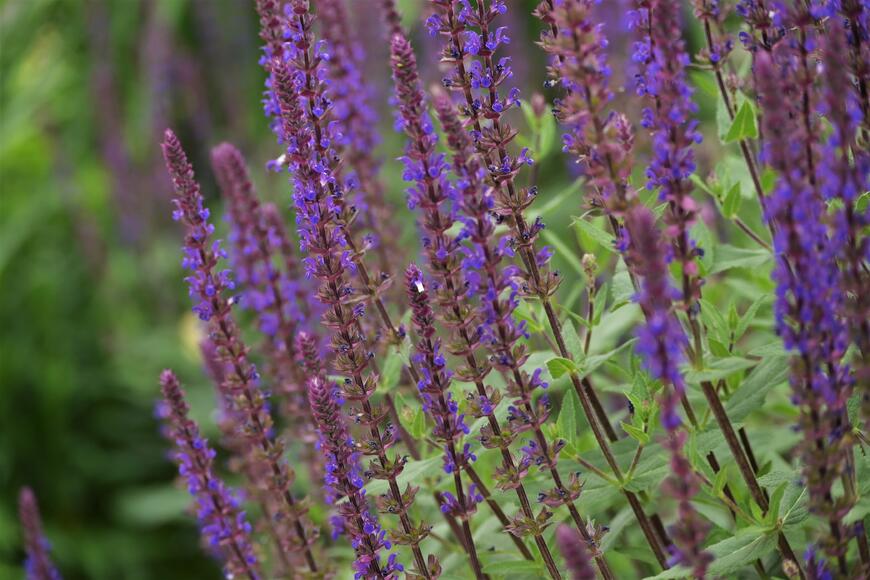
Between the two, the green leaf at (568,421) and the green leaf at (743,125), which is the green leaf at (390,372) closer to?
the green leaf at (568,421)

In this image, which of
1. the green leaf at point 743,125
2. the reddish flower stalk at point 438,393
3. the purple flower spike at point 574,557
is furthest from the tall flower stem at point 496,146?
the purple flower spike at point 574,557

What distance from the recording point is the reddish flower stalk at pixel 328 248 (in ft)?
6.46

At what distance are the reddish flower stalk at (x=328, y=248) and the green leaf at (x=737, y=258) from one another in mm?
787

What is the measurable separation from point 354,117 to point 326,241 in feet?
3.82

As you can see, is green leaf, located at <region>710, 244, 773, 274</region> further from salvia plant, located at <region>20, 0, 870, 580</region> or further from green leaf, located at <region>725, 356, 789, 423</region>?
green leaf, located at <region>725, 356, 789, 423</region>

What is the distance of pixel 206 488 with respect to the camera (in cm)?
237

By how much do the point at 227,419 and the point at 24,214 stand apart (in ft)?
17.1

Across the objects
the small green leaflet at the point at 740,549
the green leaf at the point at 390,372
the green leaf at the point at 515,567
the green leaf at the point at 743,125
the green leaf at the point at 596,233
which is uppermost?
the green leaf at the point at 743,125

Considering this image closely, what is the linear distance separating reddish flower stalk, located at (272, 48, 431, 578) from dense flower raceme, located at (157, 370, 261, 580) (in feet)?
1.58

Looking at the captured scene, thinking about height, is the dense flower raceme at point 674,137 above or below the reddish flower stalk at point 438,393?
above

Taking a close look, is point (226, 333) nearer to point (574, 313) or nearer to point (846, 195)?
point (574, 313)

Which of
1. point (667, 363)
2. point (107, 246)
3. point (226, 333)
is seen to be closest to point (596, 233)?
point (667, 363)

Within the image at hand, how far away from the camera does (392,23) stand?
2.64m

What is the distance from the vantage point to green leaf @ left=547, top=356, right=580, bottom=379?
205cm
